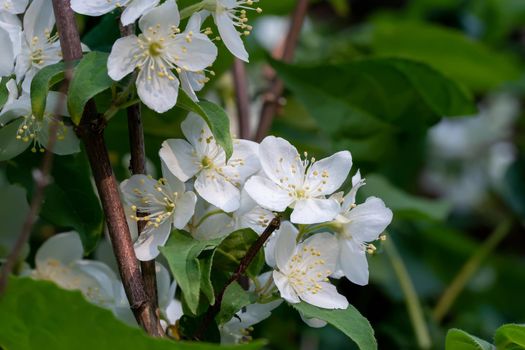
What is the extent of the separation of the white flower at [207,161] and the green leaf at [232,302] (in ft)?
0.28

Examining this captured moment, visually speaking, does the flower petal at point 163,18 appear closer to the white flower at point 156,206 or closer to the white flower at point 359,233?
the white flower at point 156,206

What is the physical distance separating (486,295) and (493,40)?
2.08 ft

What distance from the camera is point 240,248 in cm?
82

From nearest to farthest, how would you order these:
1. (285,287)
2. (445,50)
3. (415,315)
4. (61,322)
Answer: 1. (61,322)
2. (285,287)
3. (415,315)
4. (445,50)

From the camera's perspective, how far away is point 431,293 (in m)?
1.92

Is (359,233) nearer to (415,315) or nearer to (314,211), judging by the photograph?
(314,211)

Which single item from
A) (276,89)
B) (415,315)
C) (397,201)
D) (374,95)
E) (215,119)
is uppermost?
(215,119)

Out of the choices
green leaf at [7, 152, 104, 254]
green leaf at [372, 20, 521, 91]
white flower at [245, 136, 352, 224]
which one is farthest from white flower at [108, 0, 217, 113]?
green leaf at [372, 20, 521, 91]

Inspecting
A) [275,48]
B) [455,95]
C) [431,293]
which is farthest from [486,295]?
[455,95]

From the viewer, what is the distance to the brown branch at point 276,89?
1.43 metres

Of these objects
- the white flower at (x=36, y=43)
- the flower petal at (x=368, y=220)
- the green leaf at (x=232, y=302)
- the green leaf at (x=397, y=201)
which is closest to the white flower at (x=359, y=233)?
the flower petal at (x=368, y=220)

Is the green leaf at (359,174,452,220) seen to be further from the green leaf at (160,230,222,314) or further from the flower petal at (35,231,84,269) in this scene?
the green leaf at (160,230,222,314)

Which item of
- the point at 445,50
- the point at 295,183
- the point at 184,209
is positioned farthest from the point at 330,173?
the point at 445,50

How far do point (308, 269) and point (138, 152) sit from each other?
19 cm
